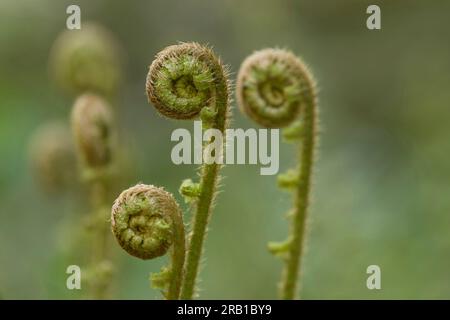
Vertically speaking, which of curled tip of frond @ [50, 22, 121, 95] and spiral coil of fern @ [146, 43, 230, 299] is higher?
curled tip of frond @ [50, 22, 121, 95]

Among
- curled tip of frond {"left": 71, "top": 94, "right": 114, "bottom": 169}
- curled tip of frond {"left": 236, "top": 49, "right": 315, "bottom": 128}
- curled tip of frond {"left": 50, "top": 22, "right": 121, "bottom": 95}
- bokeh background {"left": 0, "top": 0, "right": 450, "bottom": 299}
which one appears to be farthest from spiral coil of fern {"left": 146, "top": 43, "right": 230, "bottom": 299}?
curled tip of frond {"left": 50, "top": 22, "right": 121, "bottom": 95}

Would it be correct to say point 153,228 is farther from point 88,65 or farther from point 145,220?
point 88,65

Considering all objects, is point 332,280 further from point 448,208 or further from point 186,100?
point 186,100

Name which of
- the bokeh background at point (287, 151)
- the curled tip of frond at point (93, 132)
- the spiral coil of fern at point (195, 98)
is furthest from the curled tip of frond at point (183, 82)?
the bokeh background at point (287, 151)

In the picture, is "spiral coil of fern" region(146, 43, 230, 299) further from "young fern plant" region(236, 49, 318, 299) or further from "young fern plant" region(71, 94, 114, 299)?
"young fern plant" region(71, 94, 114, 299)

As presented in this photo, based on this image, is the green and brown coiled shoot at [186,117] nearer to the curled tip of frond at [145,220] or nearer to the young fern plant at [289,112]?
the curled tip of frond at [145,220]
